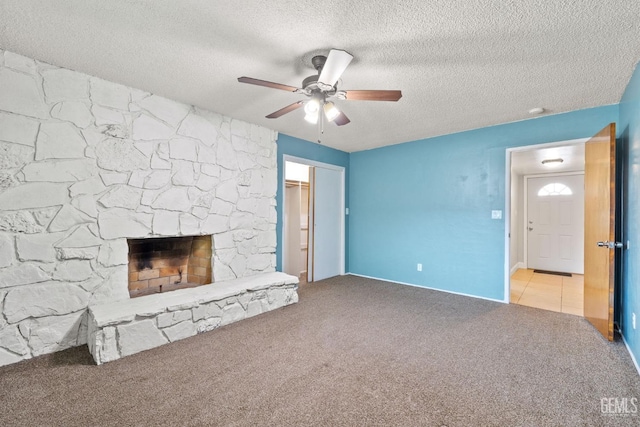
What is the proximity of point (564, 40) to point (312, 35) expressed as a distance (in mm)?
1724

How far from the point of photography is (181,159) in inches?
127

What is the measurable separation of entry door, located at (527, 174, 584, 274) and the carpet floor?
3546 millimetres

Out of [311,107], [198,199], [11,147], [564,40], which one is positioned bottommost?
[198,199]

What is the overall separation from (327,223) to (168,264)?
2.63 meters

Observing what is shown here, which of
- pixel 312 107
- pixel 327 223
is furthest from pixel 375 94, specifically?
pixel 327 223

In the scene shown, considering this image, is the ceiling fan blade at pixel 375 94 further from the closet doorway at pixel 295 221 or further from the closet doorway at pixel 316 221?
the closet doorway at pixel 295 221

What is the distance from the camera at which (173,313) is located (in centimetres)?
266

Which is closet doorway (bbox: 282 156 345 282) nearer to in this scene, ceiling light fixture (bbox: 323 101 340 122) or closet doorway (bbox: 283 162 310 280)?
closet doorway (bbox: 283 162 310 280)

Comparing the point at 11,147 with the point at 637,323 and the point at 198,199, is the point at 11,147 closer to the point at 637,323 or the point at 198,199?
the point at 198,199

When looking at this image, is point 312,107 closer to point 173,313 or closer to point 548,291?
point 173,313

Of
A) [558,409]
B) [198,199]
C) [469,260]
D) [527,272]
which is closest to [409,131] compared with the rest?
[469,260]

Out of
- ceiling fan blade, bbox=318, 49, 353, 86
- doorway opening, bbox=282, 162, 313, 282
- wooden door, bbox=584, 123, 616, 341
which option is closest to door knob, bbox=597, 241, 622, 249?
wooden door, bbox=584, 123, 616, 341

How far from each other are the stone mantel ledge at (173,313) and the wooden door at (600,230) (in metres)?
3.23

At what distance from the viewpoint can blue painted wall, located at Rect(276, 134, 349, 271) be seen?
430 cm
